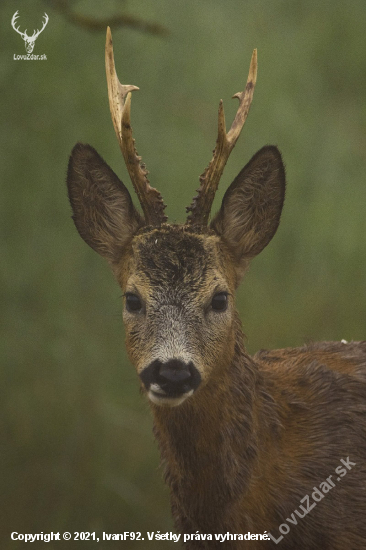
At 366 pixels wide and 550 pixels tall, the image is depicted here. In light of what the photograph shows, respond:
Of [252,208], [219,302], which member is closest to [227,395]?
[219,302]

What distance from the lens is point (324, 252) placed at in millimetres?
7422

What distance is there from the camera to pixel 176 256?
3.38 metres

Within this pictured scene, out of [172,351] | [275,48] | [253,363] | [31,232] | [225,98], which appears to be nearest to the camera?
[172,351]

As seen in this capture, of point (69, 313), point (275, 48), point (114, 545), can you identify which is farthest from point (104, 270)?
point (275, 48)

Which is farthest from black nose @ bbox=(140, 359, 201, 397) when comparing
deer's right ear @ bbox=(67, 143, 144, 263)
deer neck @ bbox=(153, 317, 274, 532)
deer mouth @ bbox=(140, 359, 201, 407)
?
deer's right ear @ bbox=(67, 143, 144, 263)

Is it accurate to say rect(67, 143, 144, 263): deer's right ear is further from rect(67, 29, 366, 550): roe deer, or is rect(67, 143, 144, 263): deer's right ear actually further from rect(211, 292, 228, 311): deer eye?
rect(211, 292, 228, 311): deer eye

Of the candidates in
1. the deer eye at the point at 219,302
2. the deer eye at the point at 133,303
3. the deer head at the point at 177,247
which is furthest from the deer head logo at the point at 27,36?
the deer eye at the point at 219,302

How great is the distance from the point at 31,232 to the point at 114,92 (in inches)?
104

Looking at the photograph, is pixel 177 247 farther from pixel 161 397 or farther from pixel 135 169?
pixel 161 397

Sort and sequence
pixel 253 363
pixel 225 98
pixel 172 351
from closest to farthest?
pixel 172 351 < pixel 253 363 < pixel 225 98

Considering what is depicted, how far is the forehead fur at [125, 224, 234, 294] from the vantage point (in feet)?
11.0

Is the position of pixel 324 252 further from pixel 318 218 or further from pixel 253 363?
pixel 253 363

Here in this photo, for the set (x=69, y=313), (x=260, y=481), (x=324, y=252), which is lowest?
(x=260, y=481)

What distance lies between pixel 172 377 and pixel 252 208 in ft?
3.53
